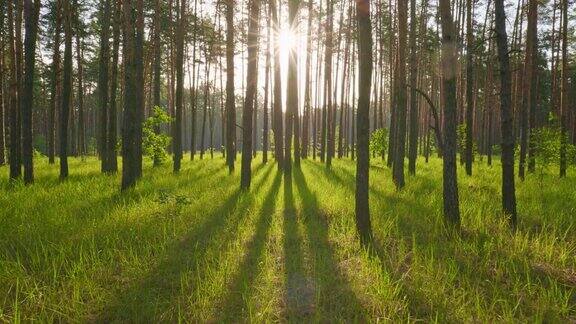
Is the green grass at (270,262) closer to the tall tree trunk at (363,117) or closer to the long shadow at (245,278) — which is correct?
the long shadow at (245,278)

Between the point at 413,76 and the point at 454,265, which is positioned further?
the point at 413,76

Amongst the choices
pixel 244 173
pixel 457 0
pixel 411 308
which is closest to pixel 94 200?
pixel 244 173

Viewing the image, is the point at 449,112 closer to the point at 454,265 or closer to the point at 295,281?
the point at 454,265

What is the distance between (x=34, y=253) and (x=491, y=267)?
19.6ft

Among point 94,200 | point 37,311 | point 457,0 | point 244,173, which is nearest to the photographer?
point 37,311

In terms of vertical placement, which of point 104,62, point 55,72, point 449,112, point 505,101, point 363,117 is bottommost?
point 363,117

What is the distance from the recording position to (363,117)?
242 inches

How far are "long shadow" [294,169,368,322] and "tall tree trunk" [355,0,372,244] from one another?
663mm

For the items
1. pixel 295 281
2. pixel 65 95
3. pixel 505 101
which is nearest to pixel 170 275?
pixel 295 281

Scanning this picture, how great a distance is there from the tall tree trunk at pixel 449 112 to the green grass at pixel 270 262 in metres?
0.50

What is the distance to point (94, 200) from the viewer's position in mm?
8461

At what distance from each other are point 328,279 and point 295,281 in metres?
0.39

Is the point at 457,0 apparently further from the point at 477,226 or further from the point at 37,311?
the point at 37,311

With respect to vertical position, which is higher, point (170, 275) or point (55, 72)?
point (55, 72)
